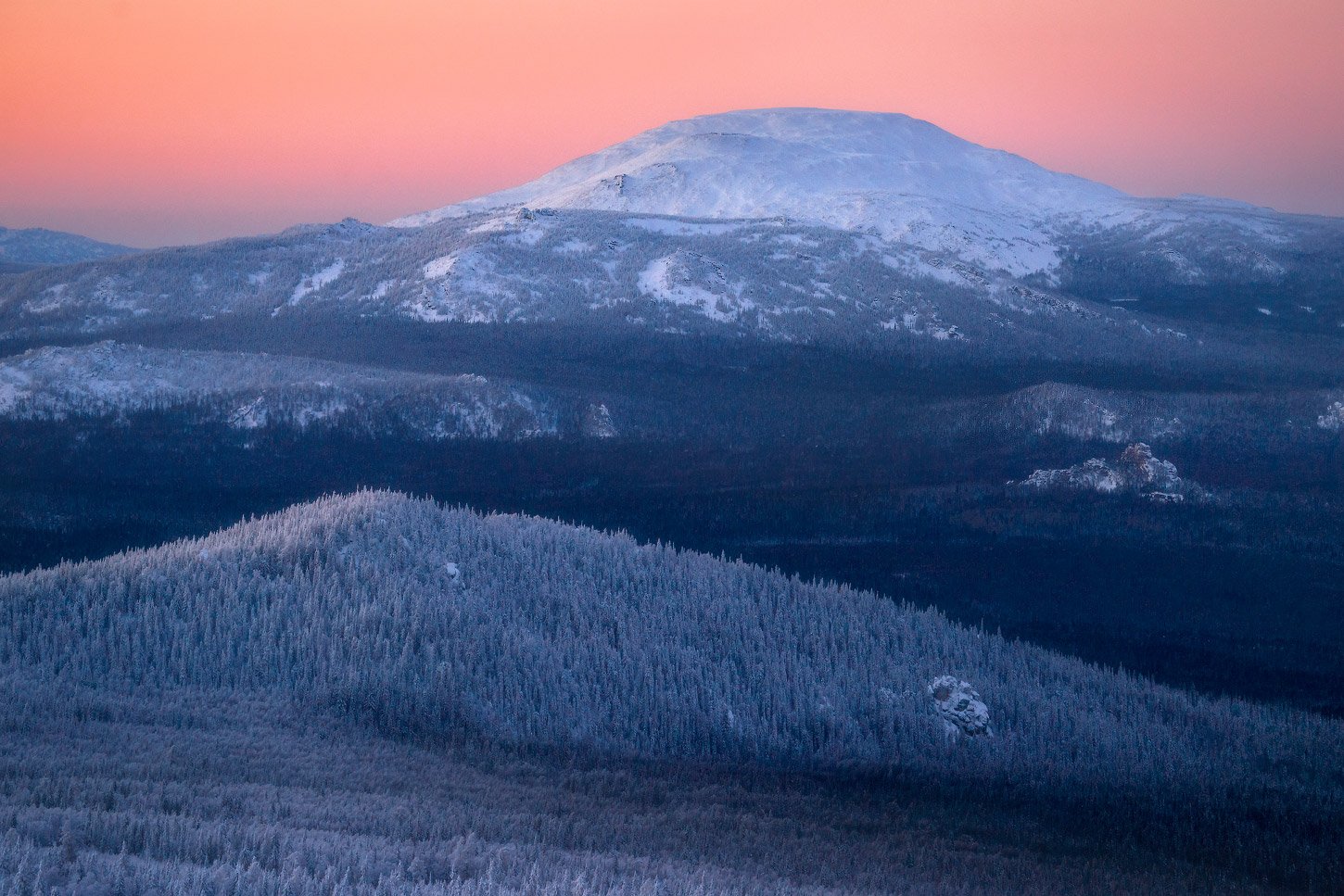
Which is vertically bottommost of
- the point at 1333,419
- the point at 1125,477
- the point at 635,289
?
the point at 1125,477

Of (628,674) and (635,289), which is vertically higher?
(635,289)

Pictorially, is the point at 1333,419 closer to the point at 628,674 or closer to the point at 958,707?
the point at 958,707

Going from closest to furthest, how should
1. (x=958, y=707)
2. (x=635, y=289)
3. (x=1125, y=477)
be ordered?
1. (x=958, y=707)
2. (x=1125, y=477)
3. (x=635, y=289)

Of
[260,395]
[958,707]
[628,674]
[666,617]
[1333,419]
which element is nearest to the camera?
[628,674]

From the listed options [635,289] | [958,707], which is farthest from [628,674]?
[635,289]

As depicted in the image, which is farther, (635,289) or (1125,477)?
(635,289)

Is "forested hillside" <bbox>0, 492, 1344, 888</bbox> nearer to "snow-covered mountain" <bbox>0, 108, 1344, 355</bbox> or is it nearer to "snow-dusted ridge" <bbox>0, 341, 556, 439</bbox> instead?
"snow-dusted ridge" <bbox>0, 341, 556, 439</bbox>

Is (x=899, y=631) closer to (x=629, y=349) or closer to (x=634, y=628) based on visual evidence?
(x=634, y=628)

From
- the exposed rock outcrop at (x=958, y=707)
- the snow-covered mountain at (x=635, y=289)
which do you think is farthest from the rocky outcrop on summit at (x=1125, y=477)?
the snow-covered mountain at (x=635, y=289)

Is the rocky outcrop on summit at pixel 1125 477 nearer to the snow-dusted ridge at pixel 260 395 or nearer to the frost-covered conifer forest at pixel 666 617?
the frost-covered conifer forest at pixel 666 617
